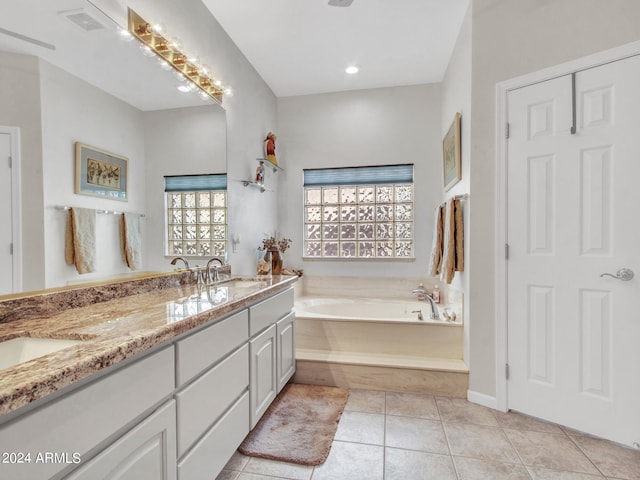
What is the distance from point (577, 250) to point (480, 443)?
4.11 feet

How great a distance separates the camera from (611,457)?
5.65ft

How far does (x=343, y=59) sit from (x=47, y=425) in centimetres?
331

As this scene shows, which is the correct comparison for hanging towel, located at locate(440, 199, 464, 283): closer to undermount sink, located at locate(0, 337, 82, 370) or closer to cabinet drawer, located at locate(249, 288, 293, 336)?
cabinet drawer, located at locate(249, 288, 293, 336)

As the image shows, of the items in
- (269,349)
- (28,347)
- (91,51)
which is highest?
(91,51)

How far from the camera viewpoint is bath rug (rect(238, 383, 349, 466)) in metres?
1.75

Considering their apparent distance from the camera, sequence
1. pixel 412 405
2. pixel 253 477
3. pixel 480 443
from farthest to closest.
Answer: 1. pixel 412 405
2. pixel 480 443
3. pixel 253 477

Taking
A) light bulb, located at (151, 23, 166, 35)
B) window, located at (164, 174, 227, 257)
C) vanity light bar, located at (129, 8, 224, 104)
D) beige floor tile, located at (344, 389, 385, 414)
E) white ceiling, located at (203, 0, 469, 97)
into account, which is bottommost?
beige floor tile, located at (344, 389, 385, 414)

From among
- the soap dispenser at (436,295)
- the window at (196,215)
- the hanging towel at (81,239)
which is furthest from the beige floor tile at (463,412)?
the hanging towel at (81,239)

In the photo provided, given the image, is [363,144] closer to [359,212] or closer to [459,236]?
[359,212]

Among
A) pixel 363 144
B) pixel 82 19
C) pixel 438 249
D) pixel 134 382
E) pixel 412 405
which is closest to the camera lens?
pixel 134 382

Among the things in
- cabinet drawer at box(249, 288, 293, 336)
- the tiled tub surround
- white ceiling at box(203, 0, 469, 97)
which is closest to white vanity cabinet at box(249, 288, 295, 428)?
cabinet drawer at box(249, 288, 293, 336)

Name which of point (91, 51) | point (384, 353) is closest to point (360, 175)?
point (384, 353)

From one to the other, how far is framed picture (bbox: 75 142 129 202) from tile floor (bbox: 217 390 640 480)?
1492 millimetres

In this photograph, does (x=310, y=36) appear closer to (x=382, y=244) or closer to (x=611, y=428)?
(x=382, y=244)
